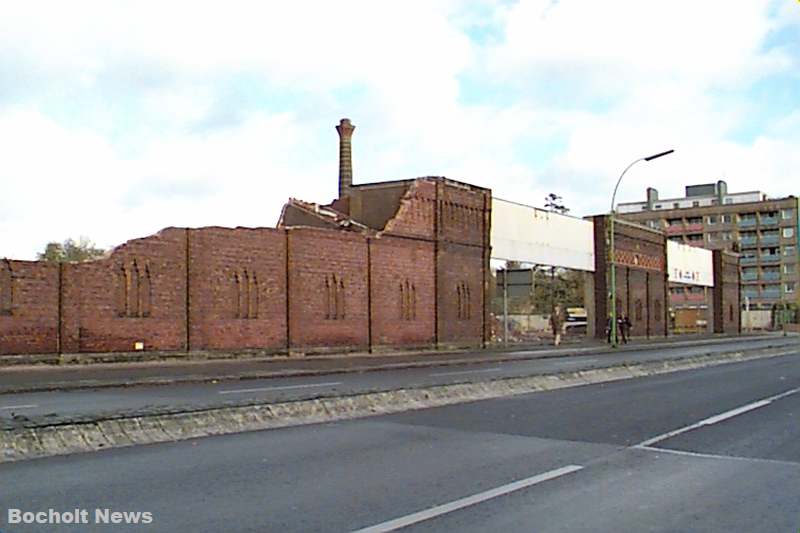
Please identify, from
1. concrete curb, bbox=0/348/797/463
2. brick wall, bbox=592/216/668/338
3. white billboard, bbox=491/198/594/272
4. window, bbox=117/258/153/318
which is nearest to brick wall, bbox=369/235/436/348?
white billboard, bbox=491/198/594/272

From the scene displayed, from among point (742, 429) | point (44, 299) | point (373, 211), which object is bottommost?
point (742, 429)

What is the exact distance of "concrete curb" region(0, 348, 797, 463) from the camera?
32.0 ft

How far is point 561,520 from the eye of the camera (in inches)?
275

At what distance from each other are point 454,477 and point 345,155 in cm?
4438

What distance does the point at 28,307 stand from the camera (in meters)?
26.3

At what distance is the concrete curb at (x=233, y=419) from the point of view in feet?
32.0

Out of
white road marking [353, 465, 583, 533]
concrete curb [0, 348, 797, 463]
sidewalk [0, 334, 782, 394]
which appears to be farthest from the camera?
sidewalk [0, 334, 782, 394]

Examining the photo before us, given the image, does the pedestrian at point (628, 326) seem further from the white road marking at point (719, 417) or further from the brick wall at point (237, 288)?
the white road marking at point (719, 417)

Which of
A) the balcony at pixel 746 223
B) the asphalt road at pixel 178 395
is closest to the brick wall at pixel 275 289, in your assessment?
the asphalt road at pixel 178 395

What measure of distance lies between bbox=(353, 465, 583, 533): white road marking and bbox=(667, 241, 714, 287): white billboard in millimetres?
65269

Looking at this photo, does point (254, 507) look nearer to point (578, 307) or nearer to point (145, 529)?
point (145, 529)

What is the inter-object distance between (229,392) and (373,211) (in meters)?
26.7

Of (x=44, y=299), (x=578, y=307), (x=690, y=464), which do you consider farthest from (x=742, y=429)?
(x=578, y=307)

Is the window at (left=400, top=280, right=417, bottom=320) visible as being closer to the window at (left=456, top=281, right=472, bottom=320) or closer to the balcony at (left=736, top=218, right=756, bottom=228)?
the window at (left=456, top=281, right=472, bottom=320)
